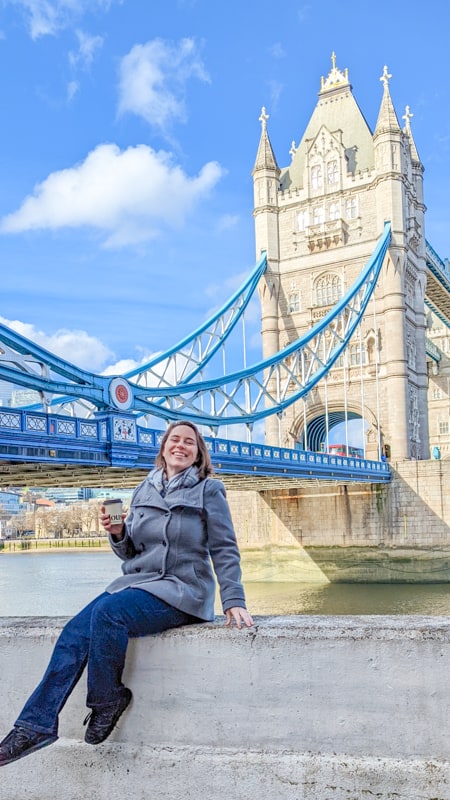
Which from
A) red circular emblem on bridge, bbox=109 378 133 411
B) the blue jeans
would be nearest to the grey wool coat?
the blue jeans

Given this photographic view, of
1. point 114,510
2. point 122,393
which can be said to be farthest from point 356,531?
point 114,510

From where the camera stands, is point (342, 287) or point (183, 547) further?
point (342, 287)

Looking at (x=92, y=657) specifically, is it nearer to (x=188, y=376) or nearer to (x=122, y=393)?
(x=122, y=393)

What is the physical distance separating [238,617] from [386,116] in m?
31.4

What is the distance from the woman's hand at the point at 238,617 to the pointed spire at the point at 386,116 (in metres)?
31.0

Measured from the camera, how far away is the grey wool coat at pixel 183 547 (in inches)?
100

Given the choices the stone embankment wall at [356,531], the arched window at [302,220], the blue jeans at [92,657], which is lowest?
the stone embankment wall at [356,531]

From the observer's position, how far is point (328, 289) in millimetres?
31625

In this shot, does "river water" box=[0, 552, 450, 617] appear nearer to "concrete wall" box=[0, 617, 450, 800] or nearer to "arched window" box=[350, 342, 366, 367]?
"arched window" box=[350, 342, 366, 367]

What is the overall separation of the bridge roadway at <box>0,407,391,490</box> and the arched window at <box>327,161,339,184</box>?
13.3 m

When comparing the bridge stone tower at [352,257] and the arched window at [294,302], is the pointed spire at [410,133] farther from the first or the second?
the arched window at [294,302]

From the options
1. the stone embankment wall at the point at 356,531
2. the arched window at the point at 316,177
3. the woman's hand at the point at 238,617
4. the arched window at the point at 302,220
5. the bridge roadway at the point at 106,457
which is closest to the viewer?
the woman's hand at the point at 238,617

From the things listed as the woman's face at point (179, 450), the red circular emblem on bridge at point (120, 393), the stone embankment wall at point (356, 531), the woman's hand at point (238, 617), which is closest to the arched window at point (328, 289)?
the stone embankment wall at point (356, 531)

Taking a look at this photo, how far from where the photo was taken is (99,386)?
1577 centimetres
